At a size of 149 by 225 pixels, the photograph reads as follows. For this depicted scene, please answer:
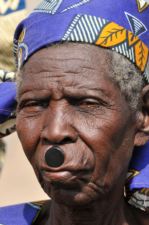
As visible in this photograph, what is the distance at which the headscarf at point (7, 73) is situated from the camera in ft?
10.3

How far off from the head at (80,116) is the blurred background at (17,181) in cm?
424

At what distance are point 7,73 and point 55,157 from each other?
0.84 metres

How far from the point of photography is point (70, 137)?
261 cm

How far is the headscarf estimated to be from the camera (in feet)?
10.3

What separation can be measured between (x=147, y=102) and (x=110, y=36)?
31 cm

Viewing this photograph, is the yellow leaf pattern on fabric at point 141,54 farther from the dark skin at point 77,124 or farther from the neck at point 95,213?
the neck at point 95,213

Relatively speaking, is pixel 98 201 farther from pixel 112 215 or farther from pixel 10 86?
pixel 10 86

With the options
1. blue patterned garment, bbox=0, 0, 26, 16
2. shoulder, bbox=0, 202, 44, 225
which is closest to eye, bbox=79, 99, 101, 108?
shoulder, bbox=0, 202, 44, 225

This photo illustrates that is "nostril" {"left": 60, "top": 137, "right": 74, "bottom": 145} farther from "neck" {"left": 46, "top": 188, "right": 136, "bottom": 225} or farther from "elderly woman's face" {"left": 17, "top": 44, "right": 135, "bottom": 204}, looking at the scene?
"neck" {"left": 46, "top": 188, "right": 136, "bottom": 225}

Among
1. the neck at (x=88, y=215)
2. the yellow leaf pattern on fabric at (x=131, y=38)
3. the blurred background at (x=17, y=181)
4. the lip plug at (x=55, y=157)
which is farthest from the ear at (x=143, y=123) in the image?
the blurred background at (x=17, y=181)

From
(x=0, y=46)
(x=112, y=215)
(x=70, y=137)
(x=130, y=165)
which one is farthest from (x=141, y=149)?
(x=0, y=46)

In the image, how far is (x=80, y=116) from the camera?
2691 millimetres

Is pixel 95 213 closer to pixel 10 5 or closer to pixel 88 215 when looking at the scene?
pixel 88 215

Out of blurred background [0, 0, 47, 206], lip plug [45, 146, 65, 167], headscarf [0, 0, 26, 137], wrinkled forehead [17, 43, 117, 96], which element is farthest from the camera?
blurred background [0, 0, 47, 206]
